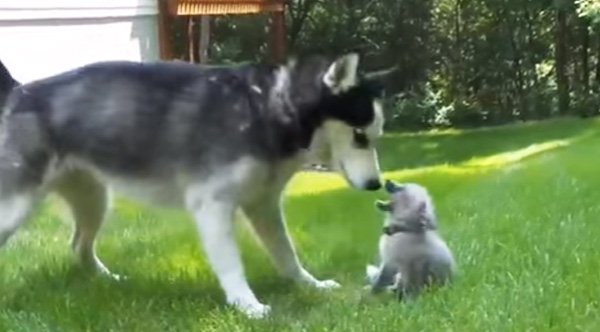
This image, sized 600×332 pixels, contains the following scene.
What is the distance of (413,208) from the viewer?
4.32 metres

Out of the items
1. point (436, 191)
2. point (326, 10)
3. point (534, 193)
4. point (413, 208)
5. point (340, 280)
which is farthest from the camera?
point (326, 10)

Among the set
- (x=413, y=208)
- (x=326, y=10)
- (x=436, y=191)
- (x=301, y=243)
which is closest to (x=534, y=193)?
(x=436, y=191)

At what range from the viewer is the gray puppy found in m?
4.27

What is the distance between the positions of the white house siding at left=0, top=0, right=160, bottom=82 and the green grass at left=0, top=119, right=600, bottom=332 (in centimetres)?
375

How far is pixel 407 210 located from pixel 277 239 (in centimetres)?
81

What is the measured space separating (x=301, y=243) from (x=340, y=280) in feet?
2.51

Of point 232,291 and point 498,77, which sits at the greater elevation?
point 232,291

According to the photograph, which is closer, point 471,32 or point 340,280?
point 340,280

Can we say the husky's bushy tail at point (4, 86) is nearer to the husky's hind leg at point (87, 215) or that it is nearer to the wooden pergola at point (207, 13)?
the husky's hind leg at point (87, 215)

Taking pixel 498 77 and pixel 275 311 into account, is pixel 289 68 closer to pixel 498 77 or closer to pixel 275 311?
pixel 275 311

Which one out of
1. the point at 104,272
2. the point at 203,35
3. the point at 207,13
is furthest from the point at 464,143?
the point at 104,272

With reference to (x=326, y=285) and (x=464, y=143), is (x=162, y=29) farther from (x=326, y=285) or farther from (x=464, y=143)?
(x=326, y=285)

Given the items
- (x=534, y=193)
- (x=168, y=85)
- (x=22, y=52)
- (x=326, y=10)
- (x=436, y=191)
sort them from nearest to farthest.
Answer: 1. (x=168, y=85)
2. (x=534, y=193)
3. (x=436, y=191)
4. (x=22, y=52)
5. (x=326, y=10)

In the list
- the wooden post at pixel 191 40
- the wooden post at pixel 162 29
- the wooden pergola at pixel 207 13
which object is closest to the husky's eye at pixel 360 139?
the wooden pergola at pixel 207 13
